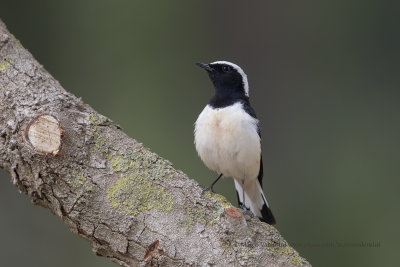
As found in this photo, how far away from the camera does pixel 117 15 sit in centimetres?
1032

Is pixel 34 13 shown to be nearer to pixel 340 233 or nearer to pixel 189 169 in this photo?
pixel 189 169

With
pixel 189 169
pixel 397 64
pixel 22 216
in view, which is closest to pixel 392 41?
pixel 397 64

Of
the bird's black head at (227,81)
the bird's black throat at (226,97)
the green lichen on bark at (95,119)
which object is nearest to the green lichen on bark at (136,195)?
the green lichen on bark at (95,119)

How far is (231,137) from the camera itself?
536 centimetres

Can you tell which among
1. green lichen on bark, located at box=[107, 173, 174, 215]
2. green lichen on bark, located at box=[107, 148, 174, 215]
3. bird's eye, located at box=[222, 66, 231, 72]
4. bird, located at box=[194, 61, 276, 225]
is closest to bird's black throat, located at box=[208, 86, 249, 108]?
bird, located at box=[194, 61, 276, 225]

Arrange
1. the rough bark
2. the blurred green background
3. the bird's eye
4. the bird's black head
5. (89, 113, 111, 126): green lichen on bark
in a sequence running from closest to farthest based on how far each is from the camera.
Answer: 1. the rough bark
2. (89, 113, 111, 126): green lichen on bark
3. the bird's black head
4. the bird's eye
5. the blurred green background

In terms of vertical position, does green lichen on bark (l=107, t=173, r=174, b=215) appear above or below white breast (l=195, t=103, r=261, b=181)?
below

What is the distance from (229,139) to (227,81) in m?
0.75

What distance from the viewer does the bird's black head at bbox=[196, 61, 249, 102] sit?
19.1 ft

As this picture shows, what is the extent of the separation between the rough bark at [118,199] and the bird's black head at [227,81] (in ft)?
5.61

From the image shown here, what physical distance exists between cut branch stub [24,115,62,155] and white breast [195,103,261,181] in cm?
167

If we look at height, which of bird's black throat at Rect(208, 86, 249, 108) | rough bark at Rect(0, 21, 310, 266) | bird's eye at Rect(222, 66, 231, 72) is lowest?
rough bark at Rect(0, 21, 310, 266)

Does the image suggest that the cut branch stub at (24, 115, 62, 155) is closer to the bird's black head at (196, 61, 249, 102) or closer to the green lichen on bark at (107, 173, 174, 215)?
the green lichen on bark at (107, 173, 174, 215)

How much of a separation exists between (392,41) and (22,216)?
629 centimetres
